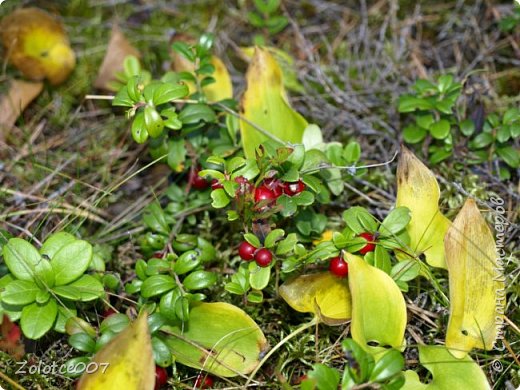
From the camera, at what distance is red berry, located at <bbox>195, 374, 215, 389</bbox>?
5.25ft

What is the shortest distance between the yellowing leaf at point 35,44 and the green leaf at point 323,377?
165cm

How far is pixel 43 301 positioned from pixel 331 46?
1632 mm

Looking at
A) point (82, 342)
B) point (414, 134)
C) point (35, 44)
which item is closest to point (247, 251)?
point (82, 342)

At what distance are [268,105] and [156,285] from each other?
0.71 meters

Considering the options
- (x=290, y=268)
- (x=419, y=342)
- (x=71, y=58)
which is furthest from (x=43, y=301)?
(x=71, y=58)

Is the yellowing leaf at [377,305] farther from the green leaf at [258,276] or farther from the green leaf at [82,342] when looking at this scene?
the green leaf at [82,342]

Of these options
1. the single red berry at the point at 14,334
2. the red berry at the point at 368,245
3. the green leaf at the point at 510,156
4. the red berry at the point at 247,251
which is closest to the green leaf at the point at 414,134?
the green leaf at the point at 510,156

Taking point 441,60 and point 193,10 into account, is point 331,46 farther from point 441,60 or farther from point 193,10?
point 193,10

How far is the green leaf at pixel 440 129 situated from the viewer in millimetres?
1963

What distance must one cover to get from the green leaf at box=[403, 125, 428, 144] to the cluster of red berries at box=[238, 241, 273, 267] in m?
0.68

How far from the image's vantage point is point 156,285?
1631mm

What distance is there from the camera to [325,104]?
230cm

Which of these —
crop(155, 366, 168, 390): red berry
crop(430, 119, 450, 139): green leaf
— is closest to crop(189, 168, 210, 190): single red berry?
crop(155, 366, 168, 390): red berry

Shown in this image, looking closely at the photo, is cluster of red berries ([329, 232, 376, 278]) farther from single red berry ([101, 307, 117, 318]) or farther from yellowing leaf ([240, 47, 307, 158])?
single red berry ([101, 307, 117, 318])
